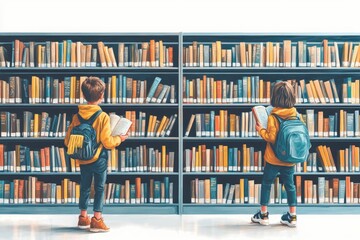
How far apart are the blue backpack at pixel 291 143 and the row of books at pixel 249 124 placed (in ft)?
5.44

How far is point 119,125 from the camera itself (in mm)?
4539

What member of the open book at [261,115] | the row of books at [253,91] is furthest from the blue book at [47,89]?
the open book at [261,115]

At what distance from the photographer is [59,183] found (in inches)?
257

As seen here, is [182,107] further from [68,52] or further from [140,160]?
[68,52]

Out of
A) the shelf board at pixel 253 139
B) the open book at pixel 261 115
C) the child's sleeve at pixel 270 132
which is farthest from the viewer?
the shelf board at pixel 253 139

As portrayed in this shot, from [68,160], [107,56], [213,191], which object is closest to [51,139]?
[68,160]

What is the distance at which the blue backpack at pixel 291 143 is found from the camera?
4.51 m

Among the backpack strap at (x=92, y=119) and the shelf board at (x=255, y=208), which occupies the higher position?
the backpack strap at (x=92, y=119)

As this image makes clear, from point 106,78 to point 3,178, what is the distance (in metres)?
1.64

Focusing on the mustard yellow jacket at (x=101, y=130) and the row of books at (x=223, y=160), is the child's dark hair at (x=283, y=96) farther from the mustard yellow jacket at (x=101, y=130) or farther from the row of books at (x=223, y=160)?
the row of books at (x=223, y=160)

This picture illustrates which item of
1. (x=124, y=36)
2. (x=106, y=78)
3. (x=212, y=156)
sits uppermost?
(x=124, y=36)
